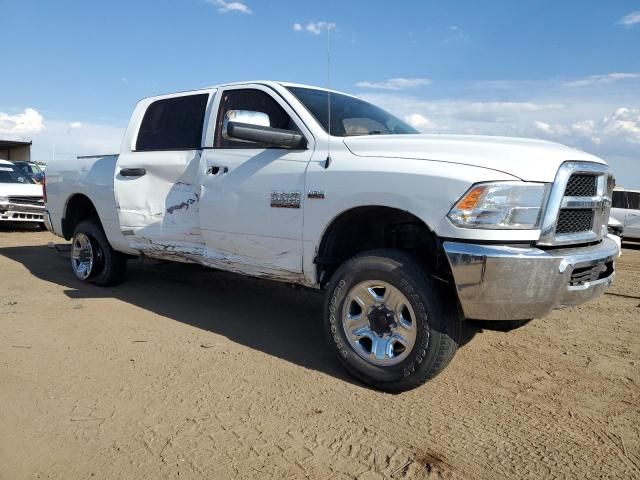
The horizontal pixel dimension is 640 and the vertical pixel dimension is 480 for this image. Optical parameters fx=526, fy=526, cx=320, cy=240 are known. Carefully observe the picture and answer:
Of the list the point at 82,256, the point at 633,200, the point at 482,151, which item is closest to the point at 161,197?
the point at 82,256

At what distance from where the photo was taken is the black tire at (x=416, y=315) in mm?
3139

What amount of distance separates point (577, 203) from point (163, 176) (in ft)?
11.7

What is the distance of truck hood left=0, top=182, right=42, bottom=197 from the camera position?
11180 millimetres

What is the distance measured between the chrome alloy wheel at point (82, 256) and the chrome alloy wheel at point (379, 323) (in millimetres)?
3801

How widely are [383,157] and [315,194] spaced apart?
1.85 ft

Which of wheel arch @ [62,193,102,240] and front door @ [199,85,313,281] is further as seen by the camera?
wheel arch @ [62,193,102,240]

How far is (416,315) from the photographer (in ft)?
10.4

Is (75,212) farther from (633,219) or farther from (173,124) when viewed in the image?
(633,219)

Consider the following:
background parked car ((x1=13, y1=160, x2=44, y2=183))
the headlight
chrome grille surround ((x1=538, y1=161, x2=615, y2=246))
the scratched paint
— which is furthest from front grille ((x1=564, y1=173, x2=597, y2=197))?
background parked car ((x1=13, y1=160, x2=44, y2=183))

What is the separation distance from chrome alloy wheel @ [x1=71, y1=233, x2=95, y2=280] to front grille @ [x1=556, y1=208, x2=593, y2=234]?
4.96m

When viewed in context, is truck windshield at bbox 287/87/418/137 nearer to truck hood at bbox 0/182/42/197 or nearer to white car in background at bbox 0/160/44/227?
white car in background at bbox 0/160/44/227

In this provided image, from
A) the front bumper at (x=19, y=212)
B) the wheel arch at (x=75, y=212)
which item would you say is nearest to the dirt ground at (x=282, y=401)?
the wheel arch at (x=75, y=212)

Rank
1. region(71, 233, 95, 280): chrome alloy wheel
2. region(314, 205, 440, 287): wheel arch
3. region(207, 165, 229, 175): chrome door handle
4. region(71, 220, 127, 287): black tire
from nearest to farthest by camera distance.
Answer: region(314, 205, 440, 287): wheel arch
region(207, 165, 229, 175): chrome door handle
region(71, 220, 127, 287): black tire
region(71, 233, 95, 280): chrome alloy wheel

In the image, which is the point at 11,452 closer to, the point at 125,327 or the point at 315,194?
the point at 125,327
